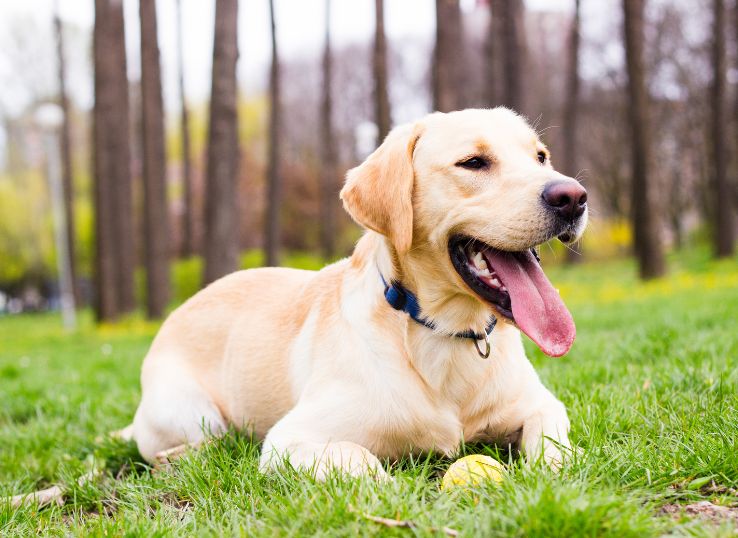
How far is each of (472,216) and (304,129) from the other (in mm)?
31366

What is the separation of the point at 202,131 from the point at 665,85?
66.8ft

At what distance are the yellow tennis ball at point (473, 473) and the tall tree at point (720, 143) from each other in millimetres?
15054

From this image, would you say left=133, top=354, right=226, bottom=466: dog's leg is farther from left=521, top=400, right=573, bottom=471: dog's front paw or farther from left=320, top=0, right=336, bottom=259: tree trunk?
left=320, top=0, right=336, bottom=259: tree trunk

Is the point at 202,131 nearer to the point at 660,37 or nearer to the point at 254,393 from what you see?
the point at 660,37

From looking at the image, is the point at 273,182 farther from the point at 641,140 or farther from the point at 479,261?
the point at 479,261

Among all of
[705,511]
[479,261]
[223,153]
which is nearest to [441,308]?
[479,261]

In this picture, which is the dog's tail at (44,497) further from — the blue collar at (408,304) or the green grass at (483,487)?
the blue collar at (408,304)

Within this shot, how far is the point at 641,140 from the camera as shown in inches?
490

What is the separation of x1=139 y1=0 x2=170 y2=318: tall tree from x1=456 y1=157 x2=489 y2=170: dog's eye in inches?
472

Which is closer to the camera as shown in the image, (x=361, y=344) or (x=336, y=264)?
(x=361, y=344)

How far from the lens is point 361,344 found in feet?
10.1

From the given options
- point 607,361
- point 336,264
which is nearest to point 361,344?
point 336,264

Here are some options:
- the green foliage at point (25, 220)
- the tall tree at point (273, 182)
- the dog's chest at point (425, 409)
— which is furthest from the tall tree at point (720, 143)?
the green foliage at point (25, 220)

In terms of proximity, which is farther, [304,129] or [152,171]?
[304,129]
